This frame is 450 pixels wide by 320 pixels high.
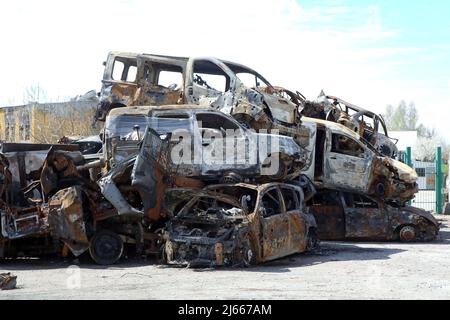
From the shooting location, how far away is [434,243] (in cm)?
1387

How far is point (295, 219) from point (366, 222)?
340cm

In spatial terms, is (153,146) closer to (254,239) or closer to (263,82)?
(254,239)

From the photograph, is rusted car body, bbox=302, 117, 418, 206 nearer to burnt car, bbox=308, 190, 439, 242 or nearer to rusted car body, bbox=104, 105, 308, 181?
burnt car, bbox=308, 190, 439, 242

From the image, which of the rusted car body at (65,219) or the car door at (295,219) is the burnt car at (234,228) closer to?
the car door at (295,219)

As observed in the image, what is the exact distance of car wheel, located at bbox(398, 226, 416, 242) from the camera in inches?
542

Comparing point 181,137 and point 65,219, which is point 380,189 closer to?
point 181,137

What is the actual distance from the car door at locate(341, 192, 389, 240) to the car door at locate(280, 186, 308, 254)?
2.55 m

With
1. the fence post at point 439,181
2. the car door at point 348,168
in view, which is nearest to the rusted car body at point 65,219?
the car door at point 348,168

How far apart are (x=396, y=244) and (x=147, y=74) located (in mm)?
6688

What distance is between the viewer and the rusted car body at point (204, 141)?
11.1m

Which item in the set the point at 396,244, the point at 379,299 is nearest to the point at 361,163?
the point at 396,244

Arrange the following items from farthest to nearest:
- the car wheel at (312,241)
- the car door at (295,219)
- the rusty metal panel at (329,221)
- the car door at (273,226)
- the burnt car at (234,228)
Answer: the rusty metal panel at (329,221), the car wheel at (312,241), the car door at (295,219), the car door at (273,226), the burnt car at (234,228)

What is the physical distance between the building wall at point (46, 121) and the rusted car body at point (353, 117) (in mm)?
11189

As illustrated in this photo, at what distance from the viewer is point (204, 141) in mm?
11328
